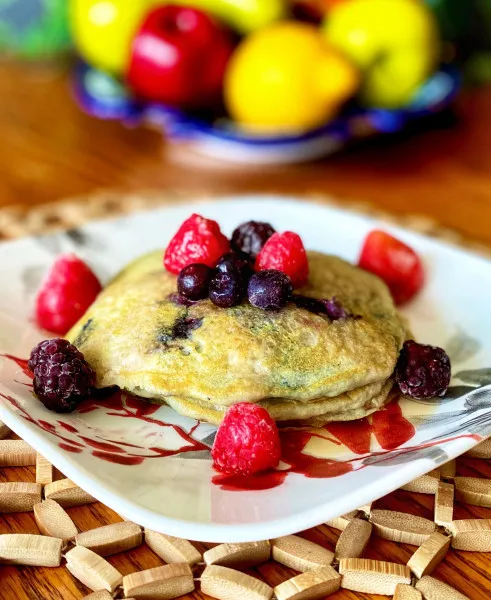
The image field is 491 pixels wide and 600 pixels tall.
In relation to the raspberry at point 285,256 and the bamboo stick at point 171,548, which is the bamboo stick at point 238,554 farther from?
the raspberry at point 285,256

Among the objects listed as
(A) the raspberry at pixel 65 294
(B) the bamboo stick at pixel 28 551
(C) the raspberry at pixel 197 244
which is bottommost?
(B) the bamboo stick at pixel 28 551

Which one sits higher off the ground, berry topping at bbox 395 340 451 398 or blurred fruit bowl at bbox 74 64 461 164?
blurred fruit bowl at bbox 74 64 461 164

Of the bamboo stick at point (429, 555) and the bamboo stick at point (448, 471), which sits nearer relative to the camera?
the bamboo stick at point (429, 555)

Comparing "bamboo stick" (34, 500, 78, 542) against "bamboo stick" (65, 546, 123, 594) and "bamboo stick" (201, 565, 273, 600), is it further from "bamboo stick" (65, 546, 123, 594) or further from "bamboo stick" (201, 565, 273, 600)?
"bamboo stick" (201, 565, 273, 600)

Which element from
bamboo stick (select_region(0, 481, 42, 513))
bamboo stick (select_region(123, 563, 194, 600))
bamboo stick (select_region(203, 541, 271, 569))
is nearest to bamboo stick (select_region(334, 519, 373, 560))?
bamboo stick (select_region(203, 541, 271, 569))

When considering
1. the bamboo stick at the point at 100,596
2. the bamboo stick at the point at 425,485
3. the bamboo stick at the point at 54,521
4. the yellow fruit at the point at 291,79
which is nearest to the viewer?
the bamboo stick at the point at 100,596

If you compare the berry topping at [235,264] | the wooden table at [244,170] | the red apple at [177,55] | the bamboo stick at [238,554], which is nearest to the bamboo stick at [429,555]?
the bamboo stick at [238,554]

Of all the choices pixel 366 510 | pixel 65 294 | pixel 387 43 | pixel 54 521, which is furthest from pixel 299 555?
pixel 387 43

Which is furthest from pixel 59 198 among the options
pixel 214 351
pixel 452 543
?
pixel 452 543
